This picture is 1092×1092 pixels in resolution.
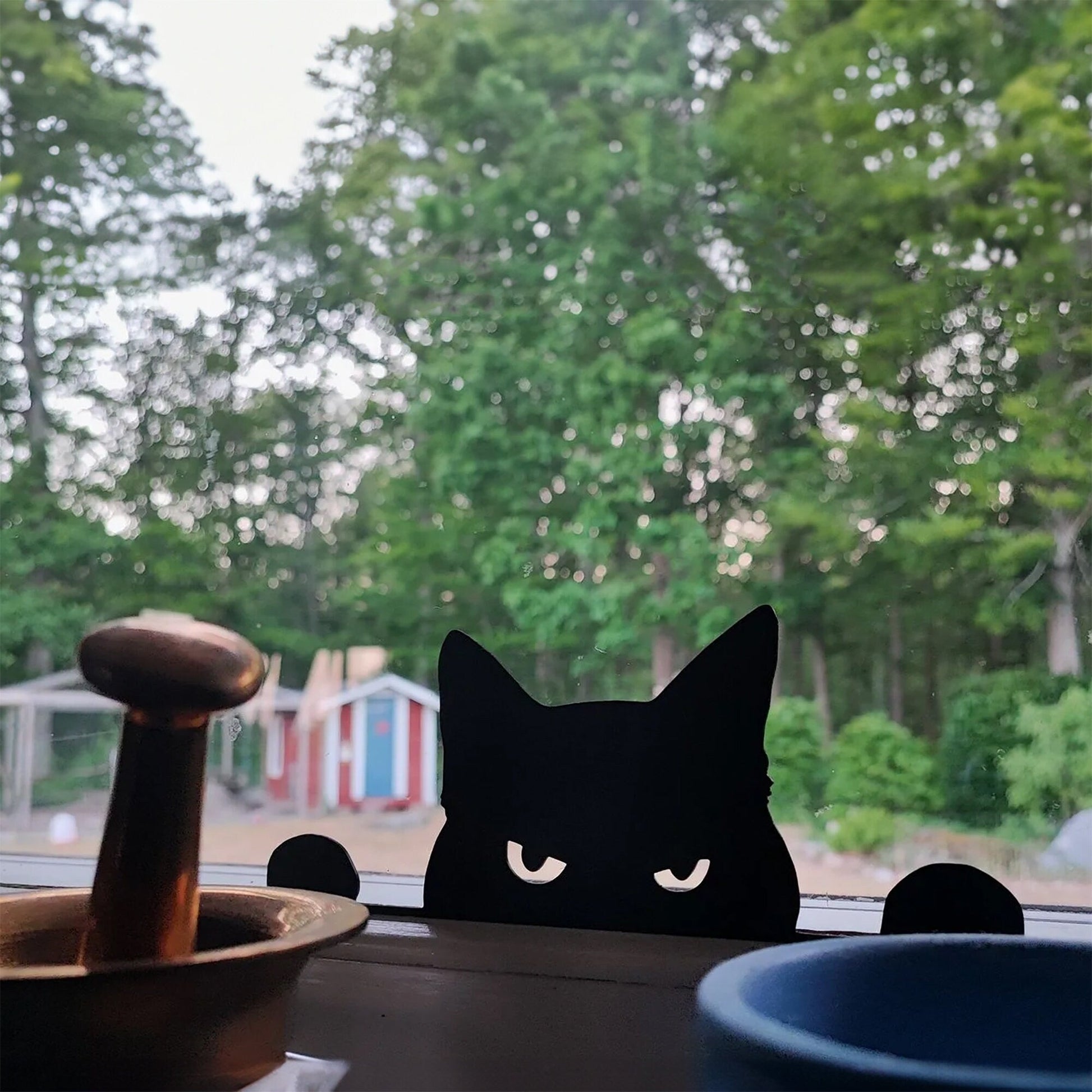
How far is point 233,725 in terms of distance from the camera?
0.88 metres

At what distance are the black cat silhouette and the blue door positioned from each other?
0.45 metres

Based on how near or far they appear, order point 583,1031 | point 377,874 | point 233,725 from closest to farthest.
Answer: point 583,1031 → point 377,874 → point 233,725

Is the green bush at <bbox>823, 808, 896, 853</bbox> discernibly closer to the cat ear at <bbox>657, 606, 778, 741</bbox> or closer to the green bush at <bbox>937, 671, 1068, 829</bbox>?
the green bush at <bbox>937, 671, 1068, 829</bbox>

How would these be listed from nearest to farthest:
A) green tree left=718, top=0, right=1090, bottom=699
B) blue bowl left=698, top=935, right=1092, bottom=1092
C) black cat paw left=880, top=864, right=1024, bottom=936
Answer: blue bowl left=698, top=935, right=1092, bottom=1092
black cat paw left=880, top=864, right=1024, bottom=936
green tree left=718, top=0, right=1090, bottom=699

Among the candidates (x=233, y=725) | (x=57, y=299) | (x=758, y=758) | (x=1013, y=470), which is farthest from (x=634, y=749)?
(x=57, y=299)

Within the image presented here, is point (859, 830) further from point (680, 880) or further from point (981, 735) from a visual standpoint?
point (680, 880)

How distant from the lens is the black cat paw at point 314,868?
0.46m

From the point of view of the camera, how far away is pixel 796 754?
2.69 feet

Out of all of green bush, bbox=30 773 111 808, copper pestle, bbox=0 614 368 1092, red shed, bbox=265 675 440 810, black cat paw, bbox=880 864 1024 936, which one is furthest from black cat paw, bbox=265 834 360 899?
green bush, bbox=30 773 111 808

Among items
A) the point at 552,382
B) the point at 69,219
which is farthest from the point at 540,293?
the point at 69,219

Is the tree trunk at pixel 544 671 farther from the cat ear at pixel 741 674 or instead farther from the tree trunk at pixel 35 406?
the tree trunk at pixel 35 406

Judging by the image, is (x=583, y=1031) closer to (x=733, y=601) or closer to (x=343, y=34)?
(x=733, y=601)

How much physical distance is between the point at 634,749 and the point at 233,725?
551 millimetres

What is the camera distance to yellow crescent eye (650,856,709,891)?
1.39 feet
